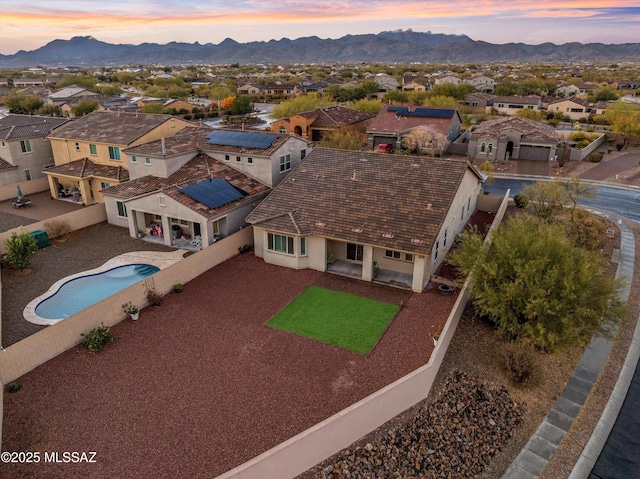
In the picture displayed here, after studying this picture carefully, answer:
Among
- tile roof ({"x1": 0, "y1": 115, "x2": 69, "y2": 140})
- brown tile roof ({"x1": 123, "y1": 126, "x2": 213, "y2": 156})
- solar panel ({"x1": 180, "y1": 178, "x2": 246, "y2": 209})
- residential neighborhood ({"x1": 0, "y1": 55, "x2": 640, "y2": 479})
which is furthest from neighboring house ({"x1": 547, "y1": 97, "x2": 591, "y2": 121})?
tile roof ({"x1": 0, "y1": 115, "x2": 69, "y2": 140})

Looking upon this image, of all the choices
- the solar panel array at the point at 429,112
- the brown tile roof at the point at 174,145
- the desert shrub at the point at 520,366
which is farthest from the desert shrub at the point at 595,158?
the desert shrub at the point at 520,366

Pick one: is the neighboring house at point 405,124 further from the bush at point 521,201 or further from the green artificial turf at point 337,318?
the green artificial turf at point 337,318

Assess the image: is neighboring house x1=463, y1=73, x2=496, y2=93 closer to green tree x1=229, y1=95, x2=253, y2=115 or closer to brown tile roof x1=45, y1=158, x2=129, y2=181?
green tree x1=229, y1=95, x2=253, y2=115

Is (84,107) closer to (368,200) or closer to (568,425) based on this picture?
(368,200)

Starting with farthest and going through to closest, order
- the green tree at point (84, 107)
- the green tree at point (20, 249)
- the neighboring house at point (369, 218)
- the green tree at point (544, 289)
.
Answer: the green tree at point (84, 107), the green tree at point (20, 249), the neighboring house at point (369, 218), the green tree at point (544, 289)

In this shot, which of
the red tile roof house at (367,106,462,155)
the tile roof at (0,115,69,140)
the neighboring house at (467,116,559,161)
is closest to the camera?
the tile roof at (0,115,69,140)

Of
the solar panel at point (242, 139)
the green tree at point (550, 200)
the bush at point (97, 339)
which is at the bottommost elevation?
the bush at point (97, 339)

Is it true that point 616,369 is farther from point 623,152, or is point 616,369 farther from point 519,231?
point 623,152
